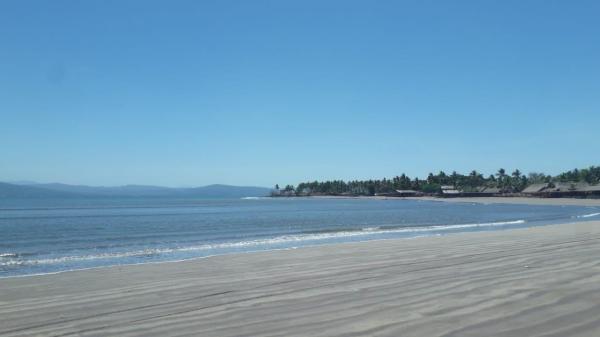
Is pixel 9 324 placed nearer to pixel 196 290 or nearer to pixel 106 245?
pixel 196 290

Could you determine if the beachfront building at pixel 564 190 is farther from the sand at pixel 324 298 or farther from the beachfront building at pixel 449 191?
the sand at pixel 324 298

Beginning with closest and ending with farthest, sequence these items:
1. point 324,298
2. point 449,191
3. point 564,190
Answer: point 324,298, point 564,190, point 449,191

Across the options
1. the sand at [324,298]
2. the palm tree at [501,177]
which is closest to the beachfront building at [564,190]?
the palm tree at [501,177]

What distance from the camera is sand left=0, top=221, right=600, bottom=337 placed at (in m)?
7.04

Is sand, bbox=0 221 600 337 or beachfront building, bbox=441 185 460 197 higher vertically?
beachfront building, bbox=441 185 460 197

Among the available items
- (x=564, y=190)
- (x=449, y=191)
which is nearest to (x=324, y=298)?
(x=564, y=190)

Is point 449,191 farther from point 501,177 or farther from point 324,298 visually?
point 324,298

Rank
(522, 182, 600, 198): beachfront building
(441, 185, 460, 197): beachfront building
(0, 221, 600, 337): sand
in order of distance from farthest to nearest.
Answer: (441, 185, 460, 197): beachfront building, (522, 182, 600, 198): beachfront building, (0, 221, 600, 337): sand

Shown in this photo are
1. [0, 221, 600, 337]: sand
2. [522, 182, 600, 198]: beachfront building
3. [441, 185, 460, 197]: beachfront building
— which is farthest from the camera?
[441, 185, 460, 197]: beachfront building

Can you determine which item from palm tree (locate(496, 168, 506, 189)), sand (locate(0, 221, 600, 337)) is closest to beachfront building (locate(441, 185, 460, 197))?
palm tree (locate(496, 168, 506, 189))

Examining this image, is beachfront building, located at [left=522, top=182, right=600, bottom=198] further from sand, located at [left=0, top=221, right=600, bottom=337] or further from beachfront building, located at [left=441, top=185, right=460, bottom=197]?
sand, located at [left=0, top=221, right=600, bottom=337]

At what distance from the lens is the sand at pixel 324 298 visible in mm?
7035

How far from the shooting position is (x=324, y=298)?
360 inches

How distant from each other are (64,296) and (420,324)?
6.92m
